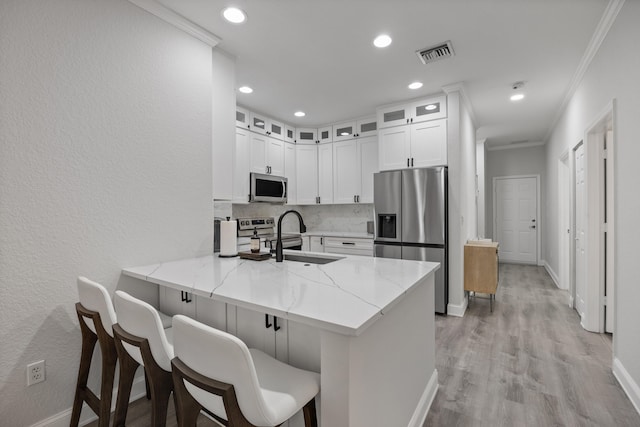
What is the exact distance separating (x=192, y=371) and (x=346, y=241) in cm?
361

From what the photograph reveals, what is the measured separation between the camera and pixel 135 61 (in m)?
2.00

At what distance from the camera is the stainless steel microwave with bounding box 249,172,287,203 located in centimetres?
413

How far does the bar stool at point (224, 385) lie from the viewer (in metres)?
0.87

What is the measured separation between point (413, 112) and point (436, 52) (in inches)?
46.0

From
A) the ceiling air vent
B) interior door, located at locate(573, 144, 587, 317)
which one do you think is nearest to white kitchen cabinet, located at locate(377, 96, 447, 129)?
the ceiling air vent

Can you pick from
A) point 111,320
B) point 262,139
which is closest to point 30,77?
point 111,320

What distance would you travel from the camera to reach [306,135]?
5074 millimetres

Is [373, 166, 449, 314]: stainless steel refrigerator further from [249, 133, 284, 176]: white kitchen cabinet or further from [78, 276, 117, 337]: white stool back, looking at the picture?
[78, 276, 117, 337]: white stool back

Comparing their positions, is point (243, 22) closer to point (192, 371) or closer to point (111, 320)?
point (111, 320)

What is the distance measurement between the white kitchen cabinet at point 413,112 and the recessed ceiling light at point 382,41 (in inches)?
54.0

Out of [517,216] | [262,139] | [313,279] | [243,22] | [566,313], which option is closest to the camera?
[313,279]

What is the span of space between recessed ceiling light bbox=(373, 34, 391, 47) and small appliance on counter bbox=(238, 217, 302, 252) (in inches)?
98.1

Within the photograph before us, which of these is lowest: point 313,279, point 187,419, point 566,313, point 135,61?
point 566,313

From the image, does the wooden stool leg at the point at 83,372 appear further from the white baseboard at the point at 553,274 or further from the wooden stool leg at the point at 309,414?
the white baseboard at the point at 553,274
